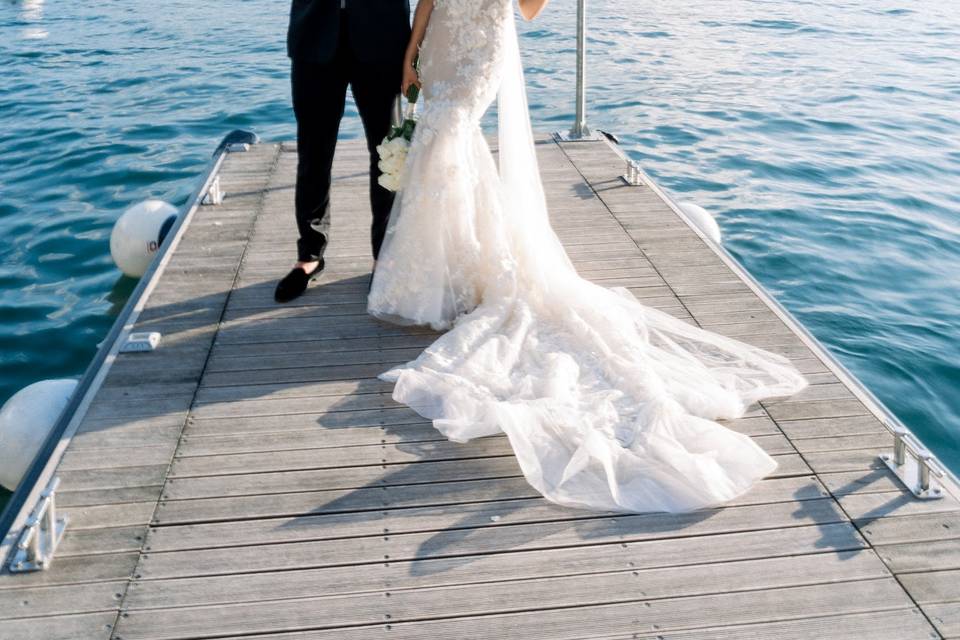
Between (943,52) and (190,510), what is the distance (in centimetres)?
1195

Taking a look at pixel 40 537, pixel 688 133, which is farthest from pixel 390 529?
pixel 688 133

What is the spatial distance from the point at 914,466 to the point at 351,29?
8.33 ft

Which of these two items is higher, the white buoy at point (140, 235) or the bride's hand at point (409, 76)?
the bride's hand at point (409, 76)

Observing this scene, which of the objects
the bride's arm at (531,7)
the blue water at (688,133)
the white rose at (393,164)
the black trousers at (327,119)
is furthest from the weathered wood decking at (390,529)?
the blue water at (688,133)

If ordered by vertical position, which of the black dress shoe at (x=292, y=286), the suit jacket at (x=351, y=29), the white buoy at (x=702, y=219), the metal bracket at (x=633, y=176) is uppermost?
the suit jacket at (x=351, y=29)

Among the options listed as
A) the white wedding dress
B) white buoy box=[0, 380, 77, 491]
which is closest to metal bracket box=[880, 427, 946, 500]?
the white wedding dress

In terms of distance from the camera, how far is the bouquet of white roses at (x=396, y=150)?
12.1 feet

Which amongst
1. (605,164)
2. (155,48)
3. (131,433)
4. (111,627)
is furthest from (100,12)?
(111,627)

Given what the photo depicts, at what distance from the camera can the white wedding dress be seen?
279 cm

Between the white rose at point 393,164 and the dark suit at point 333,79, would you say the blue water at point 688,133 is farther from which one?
the white rose at point 393,164

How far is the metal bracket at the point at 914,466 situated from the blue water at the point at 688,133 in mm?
1674

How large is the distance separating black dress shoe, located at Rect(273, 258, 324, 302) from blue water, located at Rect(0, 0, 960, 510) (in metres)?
1.59

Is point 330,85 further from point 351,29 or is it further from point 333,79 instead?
point 351,29

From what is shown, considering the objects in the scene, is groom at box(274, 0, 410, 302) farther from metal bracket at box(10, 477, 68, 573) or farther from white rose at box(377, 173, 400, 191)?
metal bracket at box(10, 477, 68, 573)
